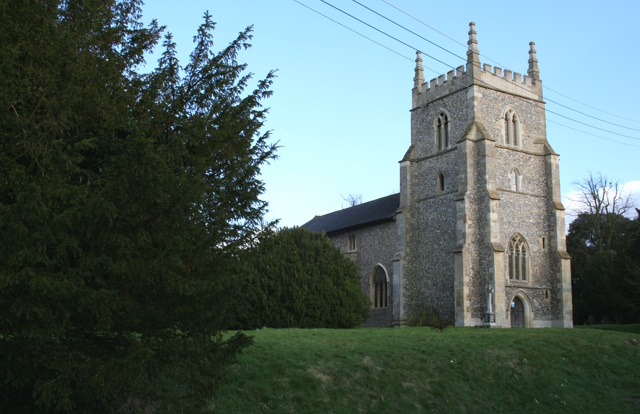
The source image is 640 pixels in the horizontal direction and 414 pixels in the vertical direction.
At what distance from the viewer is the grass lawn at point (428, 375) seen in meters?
10.7

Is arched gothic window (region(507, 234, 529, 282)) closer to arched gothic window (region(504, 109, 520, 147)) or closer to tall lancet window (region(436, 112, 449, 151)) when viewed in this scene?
arched gothic window (region(504, 109, 520, 147))

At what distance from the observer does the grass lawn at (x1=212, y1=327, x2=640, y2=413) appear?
35.2ft

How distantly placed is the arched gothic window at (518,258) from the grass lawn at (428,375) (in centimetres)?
996

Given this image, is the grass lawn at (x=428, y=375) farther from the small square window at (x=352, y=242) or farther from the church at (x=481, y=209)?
the small square window at (x=352, y=242)

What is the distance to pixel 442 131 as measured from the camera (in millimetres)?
30141

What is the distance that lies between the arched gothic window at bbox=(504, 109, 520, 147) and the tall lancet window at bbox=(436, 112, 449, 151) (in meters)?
2.88

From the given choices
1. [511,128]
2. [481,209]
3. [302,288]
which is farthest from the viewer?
[511,128]

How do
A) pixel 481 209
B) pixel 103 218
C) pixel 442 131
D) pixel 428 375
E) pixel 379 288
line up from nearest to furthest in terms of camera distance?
pixel 103 218 < pixel 428 375 < pixel 481 209 < pixel 442 131 < pixel 379 288

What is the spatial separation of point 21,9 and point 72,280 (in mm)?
3095

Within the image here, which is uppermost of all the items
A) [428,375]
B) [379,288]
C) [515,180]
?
[515,180]

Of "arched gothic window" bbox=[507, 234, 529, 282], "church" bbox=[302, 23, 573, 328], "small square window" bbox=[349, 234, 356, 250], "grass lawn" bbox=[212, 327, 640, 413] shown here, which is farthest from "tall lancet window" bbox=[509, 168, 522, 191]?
"grass lawn" bbox=[212, 327, 640, 413]

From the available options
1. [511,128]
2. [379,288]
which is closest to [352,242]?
[379,288]

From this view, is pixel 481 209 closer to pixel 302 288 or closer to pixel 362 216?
pixel 302 288

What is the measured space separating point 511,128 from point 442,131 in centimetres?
340
